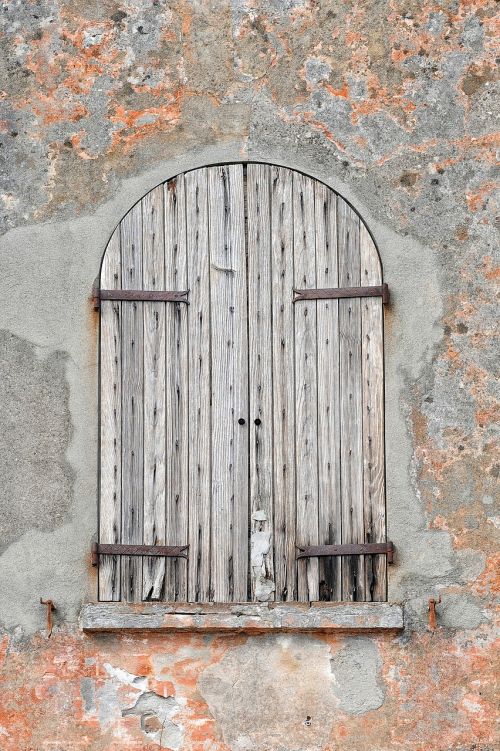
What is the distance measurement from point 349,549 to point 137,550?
3.46ft

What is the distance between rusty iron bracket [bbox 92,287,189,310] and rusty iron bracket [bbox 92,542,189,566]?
1216 mm

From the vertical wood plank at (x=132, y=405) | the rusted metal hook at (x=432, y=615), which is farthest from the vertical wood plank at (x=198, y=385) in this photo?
the rusted metal hook at (x=432, y=615)

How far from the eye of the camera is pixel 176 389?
5.95 meters

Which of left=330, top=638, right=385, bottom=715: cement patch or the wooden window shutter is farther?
the wooden window shutter

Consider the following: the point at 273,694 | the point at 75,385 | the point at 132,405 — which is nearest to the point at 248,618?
the point at 273,694

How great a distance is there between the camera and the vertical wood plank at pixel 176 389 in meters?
5.84

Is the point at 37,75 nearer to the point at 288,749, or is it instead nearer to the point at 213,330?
the point at 213,330

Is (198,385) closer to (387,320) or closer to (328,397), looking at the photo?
(328,397)

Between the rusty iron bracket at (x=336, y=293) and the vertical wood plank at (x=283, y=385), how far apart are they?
0.22ft

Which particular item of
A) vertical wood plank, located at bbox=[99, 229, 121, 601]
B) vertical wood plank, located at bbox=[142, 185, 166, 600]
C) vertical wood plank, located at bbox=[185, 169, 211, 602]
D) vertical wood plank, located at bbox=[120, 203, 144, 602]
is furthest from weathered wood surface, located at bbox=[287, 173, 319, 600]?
vertical wood plank, located at bbox=[99, 229, 121, 601]

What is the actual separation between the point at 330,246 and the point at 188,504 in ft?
4.93

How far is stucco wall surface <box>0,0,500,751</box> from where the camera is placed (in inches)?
224

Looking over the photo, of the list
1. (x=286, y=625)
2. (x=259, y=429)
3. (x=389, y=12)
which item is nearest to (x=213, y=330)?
(x=259, y=429)

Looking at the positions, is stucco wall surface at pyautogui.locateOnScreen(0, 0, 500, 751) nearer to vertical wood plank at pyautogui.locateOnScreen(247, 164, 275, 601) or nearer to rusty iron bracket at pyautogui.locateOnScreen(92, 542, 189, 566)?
rusty iron bracket at pyautogui.locateOnScreen(92, 542, 189, 566)
